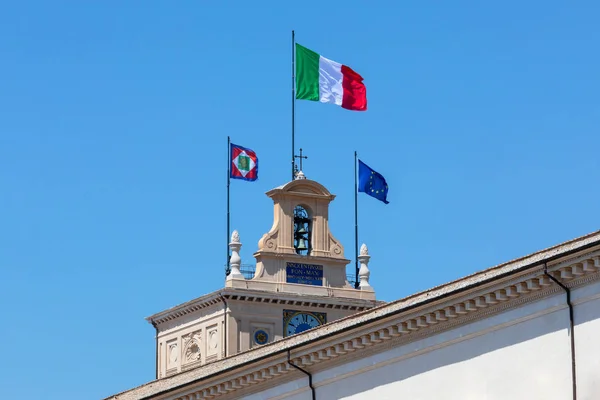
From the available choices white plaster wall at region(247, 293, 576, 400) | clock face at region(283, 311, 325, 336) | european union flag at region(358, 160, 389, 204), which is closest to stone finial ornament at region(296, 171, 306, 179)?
european union flag at region(358, 160, 389, 204)

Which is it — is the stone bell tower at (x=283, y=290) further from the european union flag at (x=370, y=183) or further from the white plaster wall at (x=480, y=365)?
the white plaster wall at (x=480, y=365)

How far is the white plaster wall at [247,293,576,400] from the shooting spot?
156 ft

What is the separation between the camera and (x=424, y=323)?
50875 millimetres

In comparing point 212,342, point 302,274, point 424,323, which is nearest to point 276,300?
point 302,274

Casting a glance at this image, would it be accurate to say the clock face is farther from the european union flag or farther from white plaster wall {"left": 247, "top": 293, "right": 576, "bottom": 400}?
white plaster wall {"left": 247, "top": 293, "right": 576, "bottom": 400}

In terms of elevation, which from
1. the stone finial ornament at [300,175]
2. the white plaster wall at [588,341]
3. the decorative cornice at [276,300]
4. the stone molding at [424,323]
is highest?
the stone finial ornament at [300,175]

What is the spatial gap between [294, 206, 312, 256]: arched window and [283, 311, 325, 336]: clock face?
2.98 meters

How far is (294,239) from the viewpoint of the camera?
311 feet

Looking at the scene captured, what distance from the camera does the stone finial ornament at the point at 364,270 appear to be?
9600cm

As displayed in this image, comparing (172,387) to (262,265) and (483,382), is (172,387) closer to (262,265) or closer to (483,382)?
(483,382)

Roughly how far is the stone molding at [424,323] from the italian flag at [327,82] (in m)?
32.0

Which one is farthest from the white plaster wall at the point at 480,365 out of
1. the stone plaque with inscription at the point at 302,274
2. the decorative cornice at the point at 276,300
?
the stone plaque with inscription at the point at 302,274

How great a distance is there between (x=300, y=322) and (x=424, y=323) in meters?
42.7

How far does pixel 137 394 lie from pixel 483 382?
789 inches
